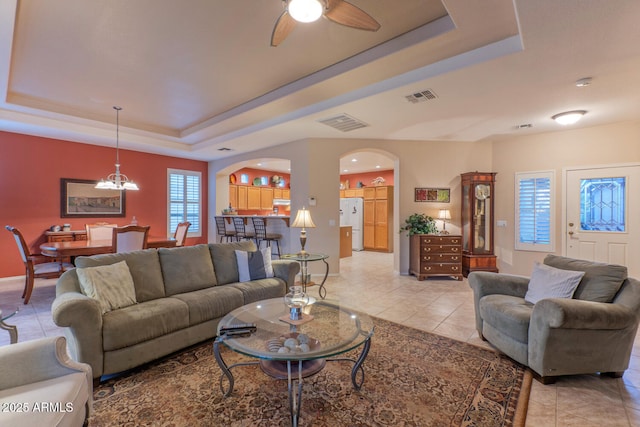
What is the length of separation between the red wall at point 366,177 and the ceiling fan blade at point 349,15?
7.58 meters

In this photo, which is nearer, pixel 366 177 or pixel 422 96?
pixel 422 96

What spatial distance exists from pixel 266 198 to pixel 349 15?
333 inches

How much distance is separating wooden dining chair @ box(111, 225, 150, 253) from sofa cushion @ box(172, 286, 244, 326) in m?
1.70

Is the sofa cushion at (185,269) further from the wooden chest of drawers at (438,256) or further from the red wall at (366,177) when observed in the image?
the red wall at (366,177)

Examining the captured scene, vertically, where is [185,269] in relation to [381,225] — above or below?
below

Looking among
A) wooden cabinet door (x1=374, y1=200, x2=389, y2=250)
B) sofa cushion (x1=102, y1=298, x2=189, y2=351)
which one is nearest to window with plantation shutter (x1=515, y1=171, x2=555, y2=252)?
wooden cabinet door (x1=374, y1=200, x2=389, y2=250)

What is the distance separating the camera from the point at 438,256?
17.5ft

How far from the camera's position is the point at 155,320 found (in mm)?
2344

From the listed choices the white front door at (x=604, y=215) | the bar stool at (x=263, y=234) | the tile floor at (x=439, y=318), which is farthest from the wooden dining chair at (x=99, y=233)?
the white front door at (x=604, y=215)

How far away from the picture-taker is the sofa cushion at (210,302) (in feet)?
8.58

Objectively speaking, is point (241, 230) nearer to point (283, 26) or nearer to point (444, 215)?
point (444, 215)

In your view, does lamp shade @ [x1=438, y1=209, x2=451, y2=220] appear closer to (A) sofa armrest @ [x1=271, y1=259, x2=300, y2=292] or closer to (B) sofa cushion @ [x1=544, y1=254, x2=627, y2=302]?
(B) sofa cushion @ [x1=544, y1=254, x2=627, y2=302]

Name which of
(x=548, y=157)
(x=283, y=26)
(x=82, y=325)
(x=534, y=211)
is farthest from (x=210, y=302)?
(x=548, y=157)

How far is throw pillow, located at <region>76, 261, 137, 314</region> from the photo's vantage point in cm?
236
